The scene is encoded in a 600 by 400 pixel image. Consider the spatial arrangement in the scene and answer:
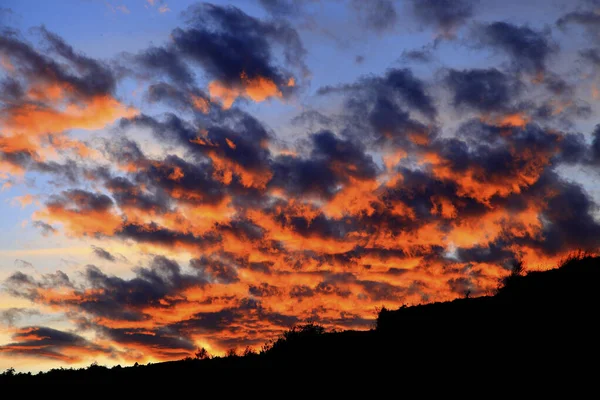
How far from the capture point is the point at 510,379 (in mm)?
16047

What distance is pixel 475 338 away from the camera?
64.0 ft

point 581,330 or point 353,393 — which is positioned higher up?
point 581,330

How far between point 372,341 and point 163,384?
10.6 metres

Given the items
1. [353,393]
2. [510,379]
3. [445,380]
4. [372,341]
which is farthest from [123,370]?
[510,379]

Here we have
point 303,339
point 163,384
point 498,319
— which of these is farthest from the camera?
point 303,339

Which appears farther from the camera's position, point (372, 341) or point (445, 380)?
point (372, 341)

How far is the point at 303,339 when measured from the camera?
3222 centimetres

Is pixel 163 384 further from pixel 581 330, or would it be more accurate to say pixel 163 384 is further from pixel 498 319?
pixel 581 330

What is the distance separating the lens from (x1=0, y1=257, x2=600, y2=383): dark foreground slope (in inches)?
657

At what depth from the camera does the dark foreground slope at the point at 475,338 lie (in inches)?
657

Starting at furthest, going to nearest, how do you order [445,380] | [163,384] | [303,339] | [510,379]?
[303,339] → [163,384] → [445,380] → [510,379]

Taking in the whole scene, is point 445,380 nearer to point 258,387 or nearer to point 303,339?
point 258,387

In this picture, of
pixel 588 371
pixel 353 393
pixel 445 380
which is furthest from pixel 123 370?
pixel 588 371

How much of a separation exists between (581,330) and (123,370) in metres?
25.6
